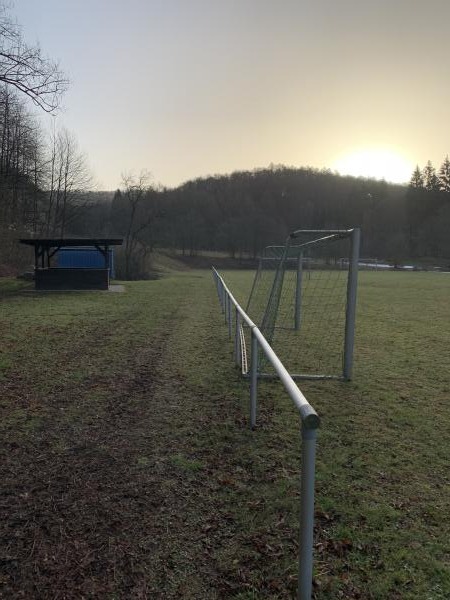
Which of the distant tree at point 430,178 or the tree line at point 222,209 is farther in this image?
the distant tree at point 430,178

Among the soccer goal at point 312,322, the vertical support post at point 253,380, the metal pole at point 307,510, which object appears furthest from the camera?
the soccer goal at point 312,322

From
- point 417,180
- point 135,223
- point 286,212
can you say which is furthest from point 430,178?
point 135,223

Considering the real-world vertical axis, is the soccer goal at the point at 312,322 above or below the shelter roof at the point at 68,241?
below

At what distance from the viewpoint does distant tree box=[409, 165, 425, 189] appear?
99375 millimetres

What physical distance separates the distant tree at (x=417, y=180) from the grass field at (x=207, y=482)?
10093 centimetres

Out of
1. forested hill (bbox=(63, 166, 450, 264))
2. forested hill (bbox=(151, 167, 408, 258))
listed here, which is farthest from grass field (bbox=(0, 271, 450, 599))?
forested hill (bbox=(151, 167, 408, 258))

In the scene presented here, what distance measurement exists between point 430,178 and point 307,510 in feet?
354

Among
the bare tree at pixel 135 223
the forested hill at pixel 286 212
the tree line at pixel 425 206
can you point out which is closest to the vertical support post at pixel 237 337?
the bare tree at pixel 135 223

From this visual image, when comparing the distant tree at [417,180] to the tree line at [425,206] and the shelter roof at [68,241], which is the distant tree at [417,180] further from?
the shelter roof at [68,241]

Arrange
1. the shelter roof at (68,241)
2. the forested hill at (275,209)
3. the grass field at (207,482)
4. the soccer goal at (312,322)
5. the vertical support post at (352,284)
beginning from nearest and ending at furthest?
the grass field at (207,482)
the vertical support post at (352,284)
the soccer goal at (312,322)
the shelter roof at (68,241)
the forested hill at (275,209)

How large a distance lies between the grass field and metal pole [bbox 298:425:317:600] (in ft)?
1.15

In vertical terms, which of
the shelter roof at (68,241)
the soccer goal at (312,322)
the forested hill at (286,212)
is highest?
the forested hill at (286,212)

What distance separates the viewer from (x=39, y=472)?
3.85 m

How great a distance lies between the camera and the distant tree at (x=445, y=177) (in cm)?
9718
